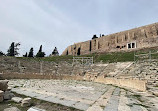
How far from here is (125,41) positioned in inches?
1567

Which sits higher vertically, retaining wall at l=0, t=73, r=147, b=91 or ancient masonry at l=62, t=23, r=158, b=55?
ancient masonry at l=62, t=23, r=158, b=55

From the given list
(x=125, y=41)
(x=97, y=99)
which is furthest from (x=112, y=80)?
(x=125, y=41)

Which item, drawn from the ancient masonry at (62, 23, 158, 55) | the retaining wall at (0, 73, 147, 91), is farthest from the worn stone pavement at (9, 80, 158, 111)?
the ancient masonry at (62, 23, 158, 55)

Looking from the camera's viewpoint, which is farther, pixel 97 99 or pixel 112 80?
pixel 112 80

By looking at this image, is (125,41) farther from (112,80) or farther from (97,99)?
(97,99)

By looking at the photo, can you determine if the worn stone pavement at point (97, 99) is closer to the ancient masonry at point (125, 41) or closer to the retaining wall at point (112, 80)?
the retaining wall at point (112, 80)

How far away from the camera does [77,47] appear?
57.7m

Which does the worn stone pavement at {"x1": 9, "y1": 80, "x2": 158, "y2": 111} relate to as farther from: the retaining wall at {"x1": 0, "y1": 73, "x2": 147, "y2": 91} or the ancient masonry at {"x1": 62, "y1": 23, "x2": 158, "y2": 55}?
the ancient masonry at {"x1": 62, "y1": 23, "x2": 158, "y2": 55}

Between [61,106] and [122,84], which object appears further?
[122,84]

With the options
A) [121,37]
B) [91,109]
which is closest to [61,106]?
[91,109]

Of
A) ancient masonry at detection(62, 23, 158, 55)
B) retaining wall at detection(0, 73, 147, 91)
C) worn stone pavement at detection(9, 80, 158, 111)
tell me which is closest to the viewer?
worn stone pavement at detection(9, 80, 158, 111)

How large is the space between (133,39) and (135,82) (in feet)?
111

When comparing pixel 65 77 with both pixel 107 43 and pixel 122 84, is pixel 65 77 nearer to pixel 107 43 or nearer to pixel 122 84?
pixel 122 84

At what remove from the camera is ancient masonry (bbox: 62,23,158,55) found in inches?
1324
